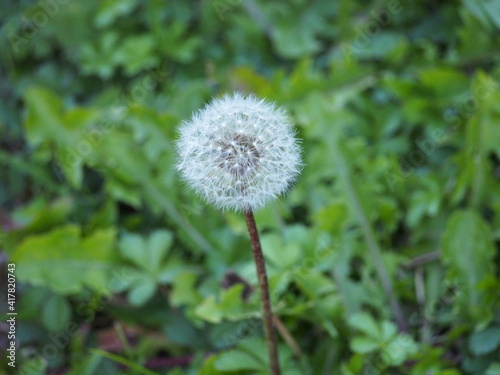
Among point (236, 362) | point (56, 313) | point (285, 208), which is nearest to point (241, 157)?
point (236, 362)

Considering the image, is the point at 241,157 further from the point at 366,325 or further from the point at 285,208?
the point at 285,208

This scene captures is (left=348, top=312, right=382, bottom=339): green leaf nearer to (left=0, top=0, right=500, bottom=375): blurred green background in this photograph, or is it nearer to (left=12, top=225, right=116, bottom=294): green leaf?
(left=0, top=0, right=500, bottom=375): blurred green background

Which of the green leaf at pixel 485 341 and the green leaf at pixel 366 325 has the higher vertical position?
the green leaf at pixel 366 325

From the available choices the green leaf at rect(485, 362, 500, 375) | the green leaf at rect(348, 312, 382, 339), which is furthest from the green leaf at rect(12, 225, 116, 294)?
the green leaf at rect(485, 362, 500, 375)

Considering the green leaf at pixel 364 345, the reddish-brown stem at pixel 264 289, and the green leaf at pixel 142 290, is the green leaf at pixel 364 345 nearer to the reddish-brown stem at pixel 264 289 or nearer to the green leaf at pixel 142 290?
the reddish-brown stem at pixel 264 289

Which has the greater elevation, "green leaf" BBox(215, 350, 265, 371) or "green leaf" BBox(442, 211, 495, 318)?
"green leaf" BBox(442, 211, 495, 318)

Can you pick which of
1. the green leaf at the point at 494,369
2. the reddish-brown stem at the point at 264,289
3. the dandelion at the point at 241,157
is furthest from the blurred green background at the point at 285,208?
the dandelion at the point at 241,157

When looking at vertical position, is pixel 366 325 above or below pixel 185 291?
below

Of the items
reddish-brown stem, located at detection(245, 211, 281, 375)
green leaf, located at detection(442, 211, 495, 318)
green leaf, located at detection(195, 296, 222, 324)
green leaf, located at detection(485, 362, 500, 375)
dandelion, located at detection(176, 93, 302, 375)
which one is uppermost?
green leaf, located at detection(442, 211, 495, 318)
